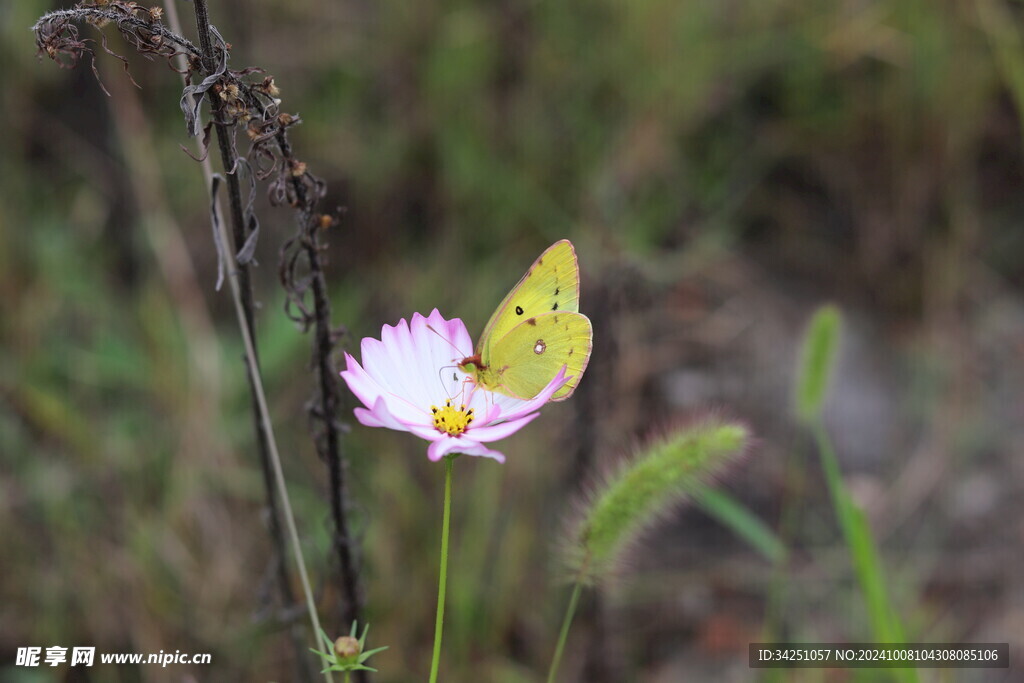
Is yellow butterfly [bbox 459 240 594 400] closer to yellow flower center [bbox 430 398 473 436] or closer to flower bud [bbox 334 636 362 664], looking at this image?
yellow flower center [bbox 430 398 473 436]

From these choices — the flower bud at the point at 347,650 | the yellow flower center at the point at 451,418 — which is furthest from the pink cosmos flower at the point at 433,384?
the flower bud at the point at 347,650

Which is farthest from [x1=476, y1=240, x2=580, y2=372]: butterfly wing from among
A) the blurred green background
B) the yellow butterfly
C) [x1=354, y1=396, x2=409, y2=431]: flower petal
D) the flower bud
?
the blurred green background

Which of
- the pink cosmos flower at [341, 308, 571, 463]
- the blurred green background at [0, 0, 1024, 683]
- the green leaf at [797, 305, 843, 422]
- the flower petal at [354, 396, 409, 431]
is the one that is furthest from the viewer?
the blurred green background at [0, 0, 1024, 683]

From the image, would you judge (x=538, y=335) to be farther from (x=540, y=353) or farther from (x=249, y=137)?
(x=249, y=137)

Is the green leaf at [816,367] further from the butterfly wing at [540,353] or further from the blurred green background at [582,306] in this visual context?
the butterfly wing at [540,353]

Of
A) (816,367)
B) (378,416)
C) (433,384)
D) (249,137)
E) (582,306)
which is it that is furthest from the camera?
(582,306)

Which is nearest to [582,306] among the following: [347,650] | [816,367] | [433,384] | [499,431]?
[816,367]
